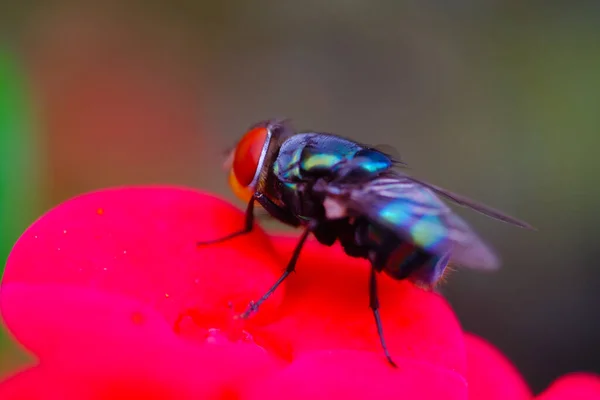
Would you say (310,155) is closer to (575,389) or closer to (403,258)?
(403,258)

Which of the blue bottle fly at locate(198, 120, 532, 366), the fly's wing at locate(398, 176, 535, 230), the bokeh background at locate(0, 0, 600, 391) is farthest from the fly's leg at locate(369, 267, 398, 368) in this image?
the bokeh background at locate(0, 0, 600, 391)

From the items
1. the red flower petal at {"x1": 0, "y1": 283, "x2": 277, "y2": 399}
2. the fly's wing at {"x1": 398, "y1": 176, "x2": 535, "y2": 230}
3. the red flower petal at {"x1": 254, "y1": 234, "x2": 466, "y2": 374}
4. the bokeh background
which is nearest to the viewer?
the red flower petal at {"x1": 0, "y1": 283, "x2": 277, "y2": 399}

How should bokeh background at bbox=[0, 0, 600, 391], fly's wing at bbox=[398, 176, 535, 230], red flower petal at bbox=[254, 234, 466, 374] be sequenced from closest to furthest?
red flower petal at bbox=[254, 234, 466, 374], fly's wing at bbox=[398, 176, 535, 230], bokeh background at bbox=[0, 0, 600, 391]

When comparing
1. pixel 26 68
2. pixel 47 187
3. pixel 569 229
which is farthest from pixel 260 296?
pixel 26 68

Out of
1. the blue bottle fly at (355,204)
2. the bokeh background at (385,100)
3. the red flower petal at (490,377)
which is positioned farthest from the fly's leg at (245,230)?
the bokeh background at (385,100)

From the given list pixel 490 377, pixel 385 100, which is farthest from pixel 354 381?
pixel 385 100

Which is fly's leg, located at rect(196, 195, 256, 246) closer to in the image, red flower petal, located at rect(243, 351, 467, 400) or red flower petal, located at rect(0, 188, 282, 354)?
red flower petal, located at rect(0, 188, 282, 354)
